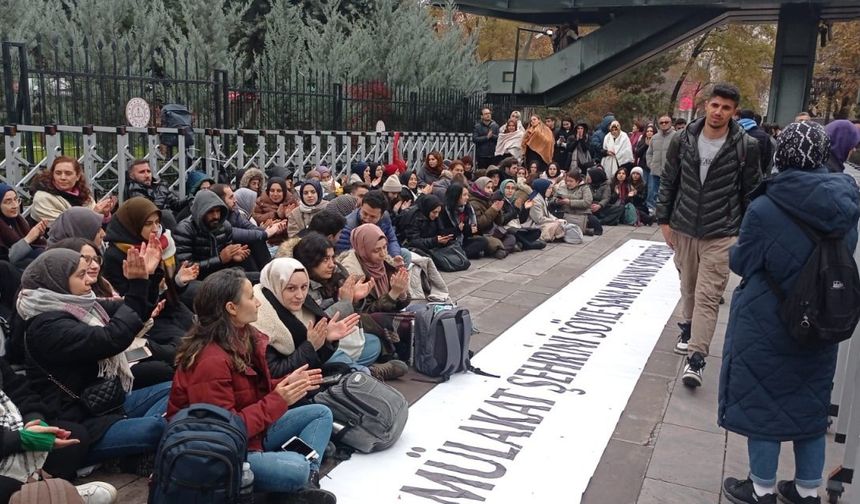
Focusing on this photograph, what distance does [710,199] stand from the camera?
5.06 metres

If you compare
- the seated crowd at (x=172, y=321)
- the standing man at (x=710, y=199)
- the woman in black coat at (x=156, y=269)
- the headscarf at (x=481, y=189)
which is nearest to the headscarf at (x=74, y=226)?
the seated crowd at (x=172, y=321)

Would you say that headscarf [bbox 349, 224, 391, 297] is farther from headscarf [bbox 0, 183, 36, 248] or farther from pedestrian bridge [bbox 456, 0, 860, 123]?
pedestrian bridge [bbox 456, 0, 860, 123]

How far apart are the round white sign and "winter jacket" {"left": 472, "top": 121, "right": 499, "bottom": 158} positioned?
348 inches

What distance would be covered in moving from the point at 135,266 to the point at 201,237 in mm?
2354

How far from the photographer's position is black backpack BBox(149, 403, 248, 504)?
2.74 metres

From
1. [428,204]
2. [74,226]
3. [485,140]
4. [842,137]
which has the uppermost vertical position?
[842,137]

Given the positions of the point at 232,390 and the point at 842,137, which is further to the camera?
the point at 842,137

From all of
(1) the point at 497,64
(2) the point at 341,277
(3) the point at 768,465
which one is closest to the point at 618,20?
(1) the point at 497,64

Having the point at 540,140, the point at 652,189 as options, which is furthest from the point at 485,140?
the point at 652,189

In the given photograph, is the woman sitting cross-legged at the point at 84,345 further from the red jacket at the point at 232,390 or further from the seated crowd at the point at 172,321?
the red jacket at the point at 232,390

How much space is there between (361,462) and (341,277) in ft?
5.22

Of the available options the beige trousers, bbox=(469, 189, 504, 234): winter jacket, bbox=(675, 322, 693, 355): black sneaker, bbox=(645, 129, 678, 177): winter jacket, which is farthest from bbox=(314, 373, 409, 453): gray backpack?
bbox=(645, 129, 678, 177): winter jacket

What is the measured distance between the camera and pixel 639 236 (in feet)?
39.9

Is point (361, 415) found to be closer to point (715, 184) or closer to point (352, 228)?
point (715, 184)
